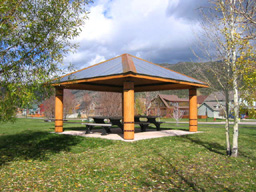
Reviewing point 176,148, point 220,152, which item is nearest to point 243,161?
point 220,152

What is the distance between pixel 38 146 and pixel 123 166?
4619 millimetres

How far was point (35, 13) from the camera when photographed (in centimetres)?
686

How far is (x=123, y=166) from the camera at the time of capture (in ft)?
22.6

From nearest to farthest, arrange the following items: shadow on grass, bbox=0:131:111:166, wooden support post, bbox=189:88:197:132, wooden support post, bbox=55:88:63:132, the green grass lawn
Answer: the green grass lawn → shadow on grass, bbox=0:131:111:166 → wooden support post, bbox=55:88:63:132 → wooden support post, bbox=189:88:197:132

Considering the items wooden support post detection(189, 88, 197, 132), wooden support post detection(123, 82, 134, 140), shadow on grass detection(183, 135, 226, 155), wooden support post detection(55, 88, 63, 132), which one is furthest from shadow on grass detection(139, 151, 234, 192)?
wooden support post detection(55, 88, 63, 132)

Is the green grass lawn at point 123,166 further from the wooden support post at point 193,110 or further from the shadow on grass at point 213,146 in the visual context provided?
the wooden support post at point 193,110

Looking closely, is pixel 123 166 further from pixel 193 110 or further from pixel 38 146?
pixel 193 110

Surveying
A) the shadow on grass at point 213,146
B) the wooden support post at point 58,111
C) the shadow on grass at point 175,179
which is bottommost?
the shadow on grass at point 175,179

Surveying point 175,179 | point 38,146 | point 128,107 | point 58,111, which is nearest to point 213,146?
point 128,107

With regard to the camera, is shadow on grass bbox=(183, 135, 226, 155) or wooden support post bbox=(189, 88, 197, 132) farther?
wooden support post bbox=(189, 88, 197, 132)

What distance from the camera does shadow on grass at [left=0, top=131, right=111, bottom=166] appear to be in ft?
27.5

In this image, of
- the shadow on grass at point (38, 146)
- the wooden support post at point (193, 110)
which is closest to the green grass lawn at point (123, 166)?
the shadow on grass at point (38, 146)

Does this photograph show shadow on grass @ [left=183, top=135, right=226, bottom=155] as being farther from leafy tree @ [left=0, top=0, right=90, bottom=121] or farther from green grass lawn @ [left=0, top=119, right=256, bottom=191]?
leafy tree @ [left=0, top=0, right=90, bottom=121]

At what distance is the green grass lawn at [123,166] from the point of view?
5.52m
